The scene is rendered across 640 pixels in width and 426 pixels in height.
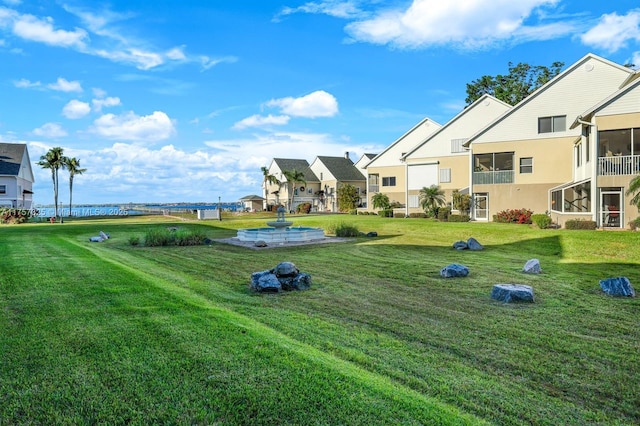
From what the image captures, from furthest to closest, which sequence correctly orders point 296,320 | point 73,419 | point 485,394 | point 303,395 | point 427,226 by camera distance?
point 427,226 < point 296,320 < point 485,394 < point 303,395 < point 73,419

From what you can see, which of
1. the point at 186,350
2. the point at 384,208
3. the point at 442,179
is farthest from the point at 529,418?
the point at 384,208

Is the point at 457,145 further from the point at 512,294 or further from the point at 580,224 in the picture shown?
the point at 512,294

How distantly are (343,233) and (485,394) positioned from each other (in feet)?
64.3

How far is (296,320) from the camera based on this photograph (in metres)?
7.20

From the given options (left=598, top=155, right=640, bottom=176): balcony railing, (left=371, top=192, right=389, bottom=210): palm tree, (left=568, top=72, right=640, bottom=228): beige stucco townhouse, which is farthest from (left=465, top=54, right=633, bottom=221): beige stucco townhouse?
(left=371, top=192, right=389, bottom=210): palm tree

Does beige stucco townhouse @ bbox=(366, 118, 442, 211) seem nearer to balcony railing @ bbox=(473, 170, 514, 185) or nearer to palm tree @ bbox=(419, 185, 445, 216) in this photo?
palm tree @ bbox=(419, 185, 445, 216)

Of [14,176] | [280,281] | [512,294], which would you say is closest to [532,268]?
[512,294]

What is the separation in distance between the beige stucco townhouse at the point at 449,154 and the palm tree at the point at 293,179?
80.3ft

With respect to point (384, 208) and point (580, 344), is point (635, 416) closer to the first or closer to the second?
point (580, 344)

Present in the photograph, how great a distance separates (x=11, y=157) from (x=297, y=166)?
126 feet

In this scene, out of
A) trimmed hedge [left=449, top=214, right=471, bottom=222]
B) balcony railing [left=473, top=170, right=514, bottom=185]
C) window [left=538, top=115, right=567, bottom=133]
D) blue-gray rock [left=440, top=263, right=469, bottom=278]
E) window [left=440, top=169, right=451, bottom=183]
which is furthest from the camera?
window [left=440, top=169, right=451, bottom=183]

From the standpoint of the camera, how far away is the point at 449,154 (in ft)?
132

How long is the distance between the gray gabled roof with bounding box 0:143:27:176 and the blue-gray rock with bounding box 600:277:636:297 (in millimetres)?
59214

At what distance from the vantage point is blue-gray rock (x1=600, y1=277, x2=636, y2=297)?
9258 millimetres
